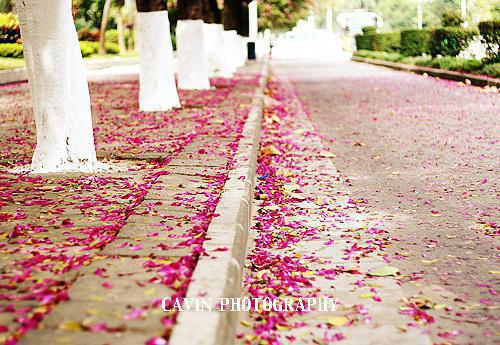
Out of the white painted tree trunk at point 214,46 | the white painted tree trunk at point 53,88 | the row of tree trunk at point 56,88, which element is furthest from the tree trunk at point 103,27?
the white painted tree trunk at point 53,88

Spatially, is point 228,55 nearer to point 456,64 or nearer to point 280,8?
point 456,64

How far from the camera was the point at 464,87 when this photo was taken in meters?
20.6

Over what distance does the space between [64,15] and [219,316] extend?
190 inches

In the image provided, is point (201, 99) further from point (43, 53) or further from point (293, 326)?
point (293, 326)

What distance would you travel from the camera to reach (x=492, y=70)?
2122 centimetres

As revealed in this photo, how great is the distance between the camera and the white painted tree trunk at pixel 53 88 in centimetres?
714

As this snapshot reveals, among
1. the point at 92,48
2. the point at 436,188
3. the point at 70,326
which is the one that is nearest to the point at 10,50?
the point at 92,48

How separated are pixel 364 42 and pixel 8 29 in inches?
1016

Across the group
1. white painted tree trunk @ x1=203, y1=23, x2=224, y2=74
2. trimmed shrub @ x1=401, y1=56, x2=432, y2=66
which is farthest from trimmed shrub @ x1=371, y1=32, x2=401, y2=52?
white painted tree trunk @ x1=203, y1=23, x2=224, y2=74

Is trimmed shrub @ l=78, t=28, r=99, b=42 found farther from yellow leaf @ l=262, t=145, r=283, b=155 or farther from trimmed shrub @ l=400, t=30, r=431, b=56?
yellow leaf @ l=262, t=145, r=283, b=155

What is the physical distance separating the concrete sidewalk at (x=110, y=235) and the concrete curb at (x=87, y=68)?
11213mm

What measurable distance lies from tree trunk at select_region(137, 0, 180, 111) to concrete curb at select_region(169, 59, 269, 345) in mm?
7013

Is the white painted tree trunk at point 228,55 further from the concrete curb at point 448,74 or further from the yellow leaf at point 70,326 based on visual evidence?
the yellow leaf at point 70,326

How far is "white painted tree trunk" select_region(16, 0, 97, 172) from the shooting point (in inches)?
281
